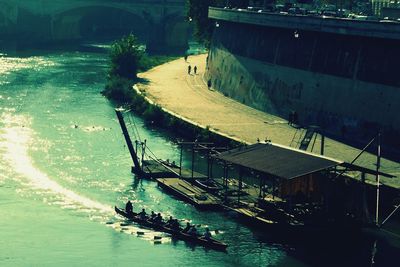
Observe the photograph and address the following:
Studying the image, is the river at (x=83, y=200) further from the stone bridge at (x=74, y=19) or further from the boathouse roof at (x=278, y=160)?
the stone bridge at (x=74, y=19)

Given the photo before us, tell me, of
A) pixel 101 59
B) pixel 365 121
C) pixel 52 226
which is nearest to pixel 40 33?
pixel 101 59

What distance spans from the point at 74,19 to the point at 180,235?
422ft

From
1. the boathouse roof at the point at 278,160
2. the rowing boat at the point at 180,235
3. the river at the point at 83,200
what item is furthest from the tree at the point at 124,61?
the rowing boat at the point at 180,235

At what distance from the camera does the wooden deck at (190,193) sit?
58612 millimetres

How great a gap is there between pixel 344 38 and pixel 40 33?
10300 cm

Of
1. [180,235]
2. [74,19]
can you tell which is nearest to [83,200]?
[180,235]

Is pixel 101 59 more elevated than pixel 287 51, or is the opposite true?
pixel 287 51

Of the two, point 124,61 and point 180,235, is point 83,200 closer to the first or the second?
point 180,235

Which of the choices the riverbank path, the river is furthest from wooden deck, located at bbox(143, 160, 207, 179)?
the riverbank path

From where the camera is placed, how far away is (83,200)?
200ft

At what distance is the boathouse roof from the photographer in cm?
5325

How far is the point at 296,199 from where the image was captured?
55.7m

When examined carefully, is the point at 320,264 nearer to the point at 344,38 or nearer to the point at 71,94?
the point at 344,38

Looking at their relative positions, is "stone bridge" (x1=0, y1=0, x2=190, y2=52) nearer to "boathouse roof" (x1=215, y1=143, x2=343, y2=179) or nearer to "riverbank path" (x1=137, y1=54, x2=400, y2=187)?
"riverbank path" (x1=137, y1=54, x2=400, y2=187)
